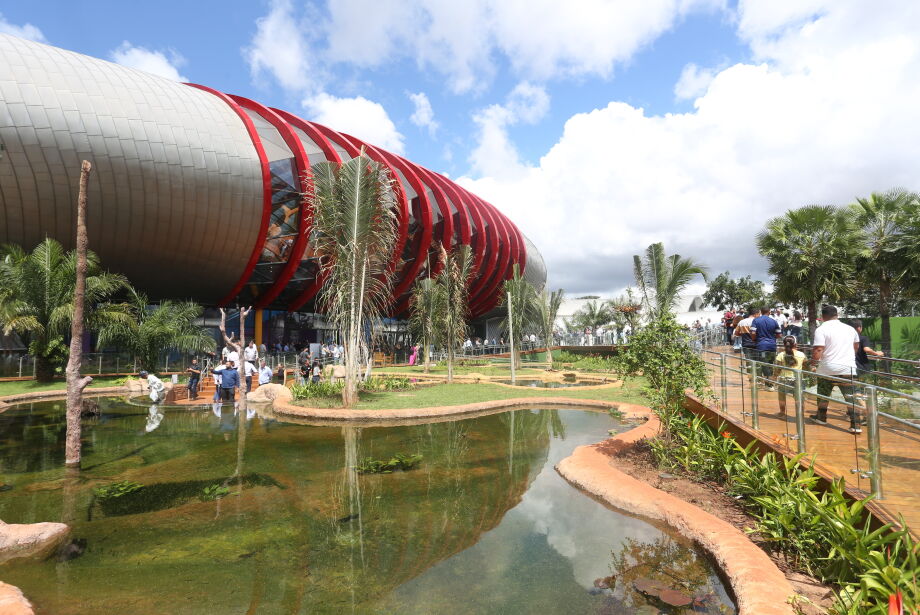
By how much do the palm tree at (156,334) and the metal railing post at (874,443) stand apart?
22.1m

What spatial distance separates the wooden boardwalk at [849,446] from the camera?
3.38 m

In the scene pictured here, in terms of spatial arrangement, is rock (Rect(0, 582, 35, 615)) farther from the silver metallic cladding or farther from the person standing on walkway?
the silver metallic cladding

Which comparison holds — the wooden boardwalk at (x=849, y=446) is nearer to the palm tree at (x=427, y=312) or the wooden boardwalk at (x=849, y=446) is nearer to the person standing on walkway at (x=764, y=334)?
the person standing on walkway at (x=764, y=334)

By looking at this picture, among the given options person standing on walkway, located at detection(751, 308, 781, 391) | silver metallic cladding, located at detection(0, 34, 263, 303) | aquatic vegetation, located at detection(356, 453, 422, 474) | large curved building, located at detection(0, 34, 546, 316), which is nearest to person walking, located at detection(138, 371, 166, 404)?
large curved building, located at detection(0, 34, 546, 316)

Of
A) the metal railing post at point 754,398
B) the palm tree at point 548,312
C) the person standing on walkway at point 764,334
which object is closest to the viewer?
the metal railing post at point 754,398

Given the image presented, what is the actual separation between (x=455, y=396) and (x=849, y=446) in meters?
10.7

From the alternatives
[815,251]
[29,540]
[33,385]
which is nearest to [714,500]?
[29,540]

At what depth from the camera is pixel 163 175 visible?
2145 centimetres

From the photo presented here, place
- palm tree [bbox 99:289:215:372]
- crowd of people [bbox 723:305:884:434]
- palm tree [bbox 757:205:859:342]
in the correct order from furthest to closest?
palm tree [bbox 99:289:215:372] → palm tree [bbox 757:205:859:342] → crowd of people [bbox 723:305:884:434]

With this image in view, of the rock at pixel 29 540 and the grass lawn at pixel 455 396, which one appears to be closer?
the rock at pixel 29 540

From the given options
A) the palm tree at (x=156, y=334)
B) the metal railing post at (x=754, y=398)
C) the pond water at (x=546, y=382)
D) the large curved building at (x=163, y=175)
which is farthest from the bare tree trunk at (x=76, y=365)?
the pond water at (x=546, y=382)

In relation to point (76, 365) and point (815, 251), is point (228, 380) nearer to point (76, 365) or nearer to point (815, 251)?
point (76, 365)

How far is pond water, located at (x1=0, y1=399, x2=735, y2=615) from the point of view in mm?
3832

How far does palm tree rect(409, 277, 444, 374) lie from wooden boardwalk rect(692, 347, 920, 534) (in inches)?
672
